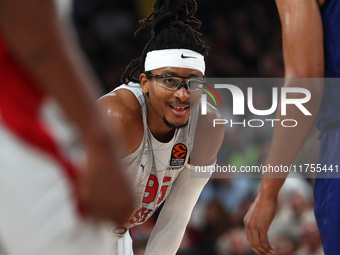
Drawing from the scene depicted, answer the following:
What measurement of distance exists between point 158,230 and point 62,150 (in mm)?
2171

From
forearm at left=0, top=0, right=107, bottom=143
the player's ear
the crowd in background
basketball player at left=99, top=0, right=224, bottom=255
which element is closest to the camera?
forearm at left=0, top=0, right=107, bottom=143

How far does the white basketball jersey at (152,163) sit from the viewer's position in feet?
9.05

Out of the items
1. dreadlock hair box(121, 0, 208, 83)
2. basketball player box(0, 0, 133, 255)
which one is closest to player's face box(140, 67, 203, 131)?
dreadlock hair box(121, 0, 208, 83)

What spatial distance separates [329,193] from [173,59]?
1.08 m

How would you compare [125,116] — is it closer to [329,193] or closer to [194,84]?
[194,84]

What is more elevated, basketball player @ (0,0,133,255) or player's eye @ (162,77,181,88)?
basketball player @ (0,0,133,255)

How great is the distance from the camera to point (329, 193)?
2039mm

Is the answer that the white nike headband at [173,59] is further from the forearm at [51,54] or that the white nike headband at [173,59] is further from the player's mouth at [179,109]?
the forearm at [51,54]

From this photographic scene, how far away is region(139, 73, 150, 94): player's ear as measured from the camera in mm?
2820

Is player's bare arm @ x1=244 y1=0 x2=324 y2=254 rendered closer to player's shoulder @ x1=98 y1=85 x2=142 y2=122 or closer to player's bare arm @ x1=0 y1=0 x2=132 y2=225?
player's shoulder @ x1=98 y1=85 x2=142 y2=122

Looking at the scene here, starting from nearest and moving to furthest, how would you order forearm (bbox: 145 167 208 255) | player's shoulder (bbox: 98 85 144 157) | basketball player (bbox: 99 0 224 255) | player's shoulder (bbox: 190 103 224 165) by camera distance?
player's shoulder (bbox: 98 85 144 157) < basketball player (bbox: 99 0 224 255) < player's shoulder (bbox: 190 103 224 165) < forearm (bbox: 145 167 208 255)

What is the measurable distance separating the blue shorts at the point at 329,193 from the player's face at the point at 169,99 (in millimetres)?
821

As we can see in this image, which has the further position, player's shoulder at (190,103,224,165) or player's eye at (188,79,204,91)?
player's shoulder at (190,103,224,165)

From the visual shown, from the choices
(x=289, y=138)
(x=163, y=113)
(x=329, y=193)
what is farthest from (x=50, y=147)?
(x=163, y=113)
